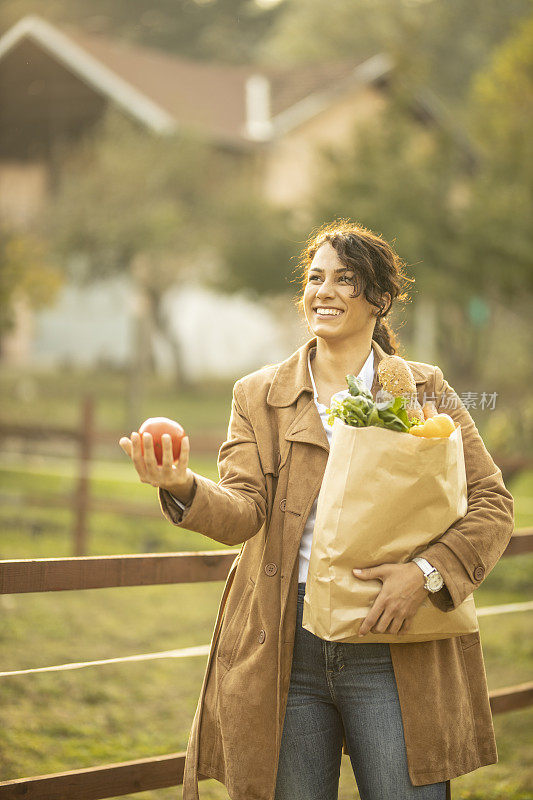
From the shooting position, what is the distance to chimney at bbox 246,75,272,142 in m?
17.0

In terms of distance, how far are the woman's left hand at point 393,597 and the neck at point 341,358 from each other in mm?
531

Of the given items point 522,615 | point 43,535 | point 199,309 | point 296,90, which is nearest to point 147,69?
point 296,90

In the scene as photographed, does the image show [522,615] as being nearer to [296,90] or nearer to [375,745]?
[375,745]

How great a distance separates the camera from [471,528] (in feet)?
7.02

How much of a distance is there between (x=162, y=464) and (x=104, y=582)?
0.91 m

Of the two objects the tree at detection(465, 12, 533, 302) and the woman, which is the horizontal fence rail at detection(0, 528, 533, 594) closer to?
the woman

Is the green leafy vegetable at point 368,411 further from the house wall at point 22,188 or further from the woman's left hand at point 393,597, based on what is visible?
the house wall at point 22,188

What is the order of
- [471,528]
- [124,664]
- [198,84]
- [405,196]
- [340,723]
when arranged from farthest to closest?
[198,84], [405,196], [124,664], [340,723], [471,528]

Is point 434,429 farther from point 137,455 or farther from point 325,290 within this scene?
point 137,455

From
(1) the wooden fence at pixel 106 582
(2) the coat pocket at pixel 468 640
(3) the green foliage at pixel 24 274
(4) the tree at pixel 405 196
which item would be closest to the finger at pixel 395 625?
(2) the coat pocket at pixel 468 640

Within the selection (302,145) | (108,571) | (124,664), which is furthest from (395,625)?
(302,145)

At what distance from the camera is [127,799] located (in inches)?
164

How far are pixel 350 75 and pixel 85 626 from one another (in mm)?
13752

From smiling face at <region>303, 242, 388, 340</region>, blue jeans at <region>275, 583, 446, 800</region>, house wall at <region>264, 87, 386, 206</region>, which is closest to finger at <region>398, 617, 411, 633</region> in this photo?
blue jeans at <region>275, 583, 446, 800</region>
